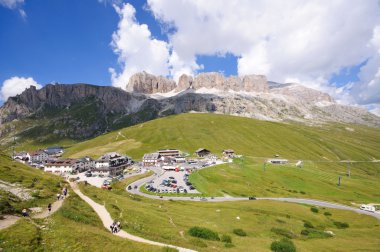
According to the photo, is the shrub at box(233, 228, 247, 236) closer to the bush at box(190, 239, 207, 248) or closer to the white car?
the bush at box(190, 239, 207, 248)

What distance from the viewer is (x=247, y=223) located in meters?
76.8

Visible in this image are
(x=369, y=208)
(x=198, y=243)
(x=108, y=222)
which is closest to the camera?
(x=198, y=243)

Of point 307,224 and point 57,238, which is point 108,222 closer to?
point 57,238

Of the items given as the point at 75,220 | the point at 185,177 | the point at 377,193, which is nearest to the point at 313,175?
the point at 377,193

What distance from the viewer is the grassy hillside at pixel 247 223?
165ft

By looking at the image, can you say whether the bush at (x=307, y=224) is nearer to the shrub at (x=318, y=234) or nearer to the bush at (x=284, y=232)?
the shrub at (x=318, y=234)

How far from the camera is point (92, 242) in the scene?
3472 cm

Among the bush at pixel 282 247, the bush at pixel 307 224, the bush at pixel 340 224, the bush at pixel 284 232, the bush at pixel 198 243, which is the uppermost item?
the bush at pixel 198 243

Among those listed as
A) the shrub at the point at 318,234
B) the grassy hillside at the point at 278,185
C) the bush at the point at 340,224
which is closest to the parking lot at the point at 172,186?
the grassy hillside at the point at 278,185

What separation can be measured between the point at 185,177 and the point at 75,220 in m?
119

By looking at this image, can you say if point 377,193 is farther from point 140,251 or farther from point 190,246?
point 140,251

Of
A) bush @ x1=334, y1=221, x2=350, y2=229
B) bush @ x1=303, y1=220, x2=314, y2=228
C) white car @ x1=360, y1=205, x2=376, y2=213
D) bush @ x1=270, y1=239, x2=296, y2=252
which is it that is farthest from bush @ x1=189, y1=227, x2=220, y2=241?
white car @ x1=360, y1=205, x2=376, y2=213

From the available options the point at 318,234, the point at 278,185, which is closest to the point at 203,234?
the point at 318,234

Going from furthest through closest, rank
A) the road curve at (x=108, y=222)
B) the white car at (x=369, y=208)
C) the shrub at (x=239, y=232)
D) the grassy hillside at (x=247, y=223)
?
the white car at (x=369, y=208)
the shrub at (x=239, y=232)
the grassy hillside at (x=247, y=223)
the road curve at (x=108, y=222)
